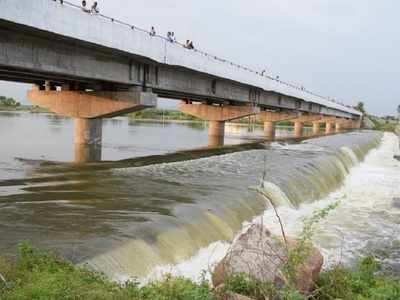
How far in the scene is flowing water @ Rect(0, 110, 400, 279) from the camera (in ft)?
28.2

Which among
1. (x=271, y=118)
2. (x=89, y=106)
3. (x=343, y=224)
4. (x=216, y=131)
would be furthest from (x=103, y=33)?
(x=271, y=118)

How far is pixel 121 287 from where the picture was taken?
608 centimetres

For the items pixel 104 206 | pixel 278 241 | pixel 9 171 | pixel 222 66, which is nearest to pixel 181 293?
pixel 278 241

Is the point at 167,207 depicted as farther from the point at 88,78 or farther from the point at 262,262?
the point at 88,78

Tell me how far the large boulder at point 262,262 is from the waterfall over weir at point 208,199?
1.83m

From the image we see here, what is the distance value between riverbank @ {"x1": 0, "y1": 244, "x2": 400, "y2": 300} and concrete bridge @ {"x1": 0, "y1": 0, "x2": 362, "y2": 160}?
30.7 ft

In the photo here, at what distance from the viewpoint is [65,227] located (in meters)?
9.54

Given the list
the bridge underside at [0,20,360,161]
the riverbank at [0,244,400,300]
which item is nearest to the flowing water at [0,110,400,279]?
the riverbank at [0,244,400,300]

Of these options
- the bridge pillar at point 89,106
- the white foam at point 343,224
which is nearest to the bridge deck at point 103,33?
the bridge pillar at point 89,106

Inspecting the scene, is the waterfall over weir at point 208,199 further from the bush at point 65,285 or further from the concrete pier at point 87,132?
the concrete pier at point 87,132

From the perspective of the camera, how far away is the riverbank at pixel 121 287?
209 inches

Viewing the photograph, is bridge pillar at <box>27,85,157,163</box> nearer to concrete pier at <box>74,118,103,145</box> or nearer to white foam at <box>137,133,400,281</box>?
concrete pier at <box>74,118,103,145</box>

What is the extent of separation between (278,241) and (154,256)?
2.52m

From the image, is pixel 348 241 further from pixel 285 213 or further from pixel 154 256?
pixel 154 256
